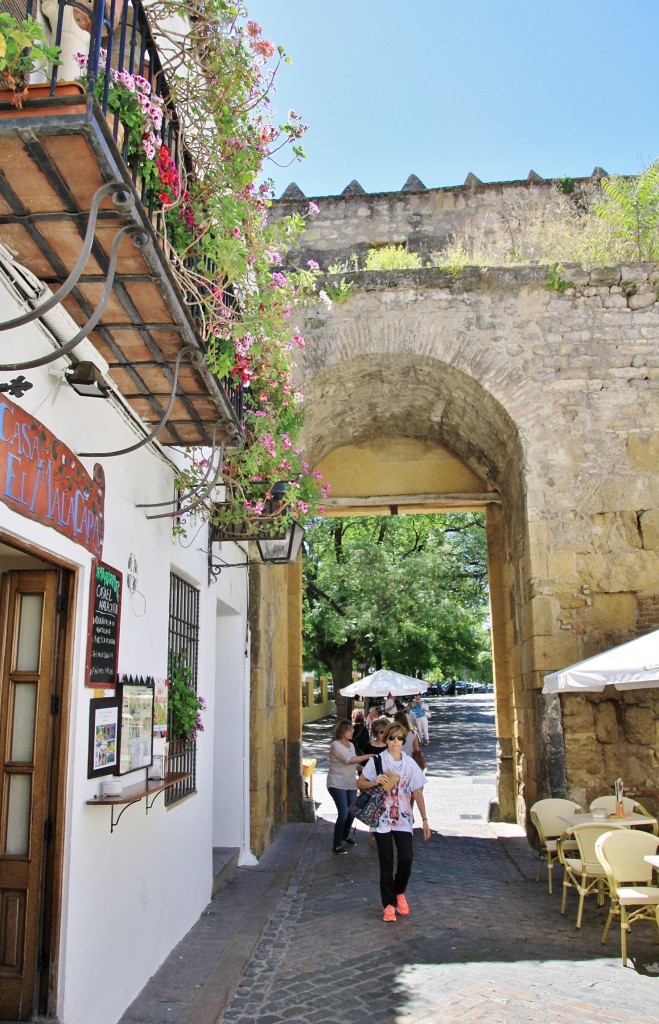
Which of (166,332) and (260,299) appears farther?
(260,299)

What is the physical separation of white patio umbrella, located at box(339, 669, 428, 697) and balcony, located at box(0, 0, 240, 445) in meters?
12.5

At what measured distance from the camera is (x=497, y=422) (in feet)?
30.1

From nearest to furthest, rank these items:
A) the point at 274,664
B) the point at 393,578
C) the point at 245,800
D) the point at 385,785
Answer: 1. the point at 385,785
2. the point at 245,800
3. the point at 274,664
4. the point at 393,578

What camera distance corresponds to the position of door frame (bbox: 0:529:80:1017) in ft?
11.4

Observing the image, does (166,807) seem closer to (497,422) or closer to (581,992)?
(581,992)

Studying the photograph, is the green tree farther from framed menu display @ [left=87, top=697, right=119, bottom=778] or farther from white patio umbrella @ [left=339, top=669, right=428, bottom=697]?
framed menu display @ [left=87, top=697, right=119, bottom=778]

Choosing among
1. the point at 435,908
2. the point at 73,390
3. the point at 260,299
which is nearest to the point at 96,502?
the point at 73,390

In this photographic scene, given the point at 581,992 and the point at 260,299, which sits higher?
the point at 260,299

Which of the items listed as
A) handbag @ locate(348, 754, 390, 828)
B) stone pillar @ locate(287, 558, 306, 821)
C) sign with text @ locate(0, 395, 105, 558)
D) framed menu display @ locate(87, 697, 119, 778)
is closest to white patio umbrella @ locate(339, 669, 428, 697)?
stone pillar @ locate(287, 558, 306, 821)

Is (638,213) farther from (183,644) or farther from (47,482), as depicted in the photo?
(47,482)

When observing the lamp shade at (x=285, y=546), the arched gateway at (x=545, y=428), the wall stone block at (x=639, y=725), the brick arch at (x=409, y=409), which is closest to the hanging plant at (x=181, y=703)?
the lamp shade at (x=285, y=546)

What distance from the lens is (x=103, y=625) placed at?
4.14 metres

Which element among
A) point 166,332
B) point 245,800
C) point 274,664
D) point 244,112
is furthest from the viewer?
point 274,664

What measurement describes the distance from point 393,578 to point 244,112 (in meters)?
17.3
